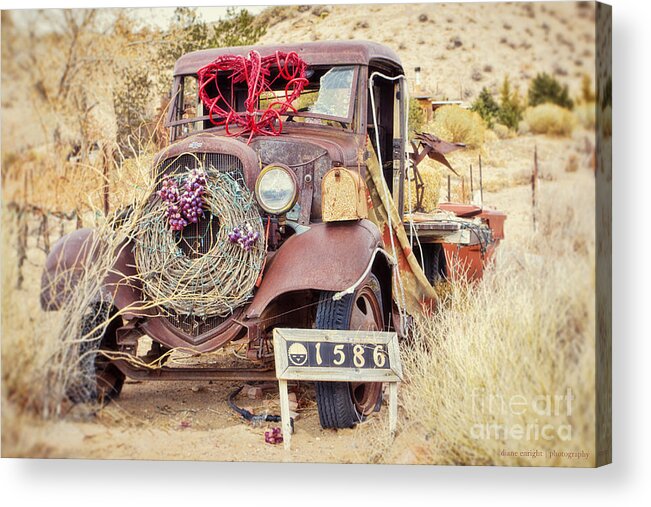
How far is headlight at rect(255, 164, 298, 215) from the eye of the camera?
6.94 metres

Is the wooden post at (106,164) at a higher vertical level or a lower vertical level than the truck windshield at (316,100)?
lower

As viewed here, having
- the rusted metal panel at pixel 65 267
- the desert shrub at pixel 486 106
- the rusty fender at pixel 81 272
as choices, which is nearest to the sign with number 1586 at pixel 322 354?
the rusty fender at pixel 81 272

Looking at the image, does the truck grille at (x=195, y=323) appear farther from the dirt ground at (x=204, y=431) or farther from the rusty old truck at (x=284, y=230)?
the dirt ground at (x=204, y=431)

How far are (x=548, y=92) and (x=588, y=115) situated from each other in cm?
38

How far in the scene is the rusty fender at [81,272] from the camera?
7.12m

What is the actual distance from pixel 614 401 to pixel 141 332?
3185 millimetres

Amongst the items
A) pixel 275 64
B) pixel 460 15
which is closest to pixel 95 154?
pixel 275 64

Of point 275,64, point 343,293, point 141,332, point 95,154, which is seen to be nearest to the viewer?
point 343,293

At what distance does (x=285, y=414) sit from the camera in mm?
6965

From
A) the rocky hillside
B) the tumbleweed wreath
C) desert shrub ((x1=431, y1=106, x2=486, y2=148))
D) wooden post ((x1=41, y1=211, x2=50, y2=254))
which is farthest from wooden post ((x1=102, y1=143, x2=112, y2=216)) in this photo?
desert shrub ((x1=431, y1=106, x2=486, y2=148))

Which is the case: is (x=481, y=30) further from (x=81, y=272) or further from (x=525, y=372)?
(x=81, y=272)

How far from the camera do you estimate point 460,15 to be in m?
7.56

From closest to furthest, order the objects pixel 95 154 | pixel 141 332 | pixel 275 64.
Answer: pixel 141 332, pixel 275 64, pixel 95 154

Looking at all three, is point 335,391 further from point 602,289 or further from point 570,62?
point 570,62
